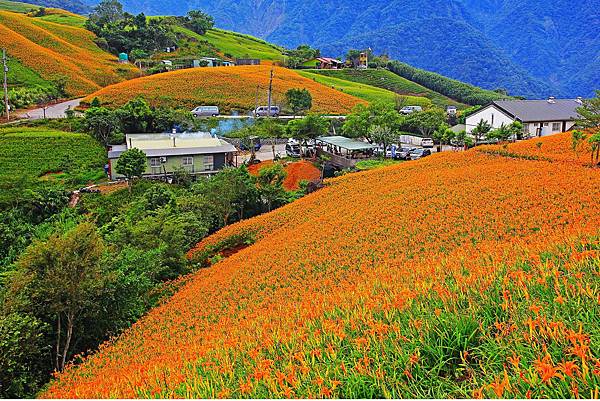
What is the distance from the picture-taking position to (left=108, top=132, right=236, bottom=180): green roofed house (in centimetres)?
2989

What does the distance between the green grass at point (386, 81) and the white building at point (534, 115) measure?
39723mm

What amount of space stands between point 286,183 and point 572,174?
1638cm

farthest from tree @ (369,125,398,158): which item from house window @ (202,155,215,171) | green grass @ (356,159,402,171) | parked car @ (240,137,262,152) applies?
house window @ (202,155,215,171)

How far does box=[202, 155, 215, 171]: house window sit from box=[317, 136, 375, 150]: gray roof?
891 centimetres

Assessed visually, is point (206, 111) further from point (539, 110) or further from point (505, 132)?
point (539, 110)

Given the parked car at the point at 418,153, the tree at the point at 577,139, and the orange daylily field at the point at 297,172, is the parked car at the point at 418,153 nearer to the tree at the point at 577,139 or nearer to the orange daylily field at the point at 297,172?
the orange daylily field at the point at 297,172

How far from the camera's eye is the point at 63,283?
10.0 m

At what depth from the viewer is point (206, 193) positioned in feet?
69.3

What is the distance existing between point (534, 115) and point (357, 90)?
34606 millimetres

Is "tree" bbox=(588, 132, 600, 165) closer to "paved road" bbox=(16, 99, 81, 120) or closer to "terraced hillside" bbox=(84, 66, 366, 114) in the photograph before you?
"terraced hillside" bbox=(84, 66, 366, 114)

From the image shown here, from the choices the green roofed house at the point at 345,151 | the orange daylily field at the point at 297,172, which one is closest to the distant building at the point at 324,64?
the green roofed house at the point at 345,151

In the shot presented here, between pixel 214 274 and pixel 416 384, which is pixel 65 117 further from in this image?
pixel 416 384

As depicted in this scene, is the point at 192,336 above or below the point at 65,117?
below

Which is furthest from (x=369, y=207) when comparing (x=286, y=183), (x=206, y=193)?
(x=286, y=183)
